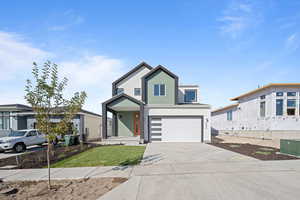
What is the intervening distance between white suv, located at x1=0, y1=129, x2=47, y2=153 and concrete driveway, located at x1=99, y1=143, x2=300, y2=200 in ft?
35.8

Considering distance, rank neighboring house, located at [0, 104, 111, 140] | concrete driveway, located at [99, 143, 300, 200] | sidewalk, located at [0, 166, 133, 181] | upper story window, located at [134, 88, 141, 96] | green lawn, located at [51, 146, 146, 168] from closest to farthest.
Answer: concrete driveway, located at [99, 143, 300, 200], sidewalk, located at [0, 166, 133, 181], green lawn, located at [51, 146, 146, 168], neighboring house, located at [0, 104, 111, 140], upper story window, located at [134, 88, 141, 96]

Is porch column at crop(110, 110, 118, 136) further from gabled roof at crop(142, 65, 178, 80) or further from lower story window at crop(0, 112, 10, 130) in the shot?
lower story window at crop(0, 112, 10, 130)

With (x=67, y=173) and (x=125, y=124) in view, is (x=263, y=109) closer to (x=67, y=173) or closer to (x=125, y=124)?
(x=125, y=124)

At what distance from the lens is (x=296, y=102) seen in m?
16.8

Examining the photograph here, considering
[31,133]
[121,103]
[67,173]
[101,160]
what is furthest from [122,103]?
[67,173]

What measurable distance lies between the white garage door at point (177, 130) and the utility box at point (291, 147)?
6.61m

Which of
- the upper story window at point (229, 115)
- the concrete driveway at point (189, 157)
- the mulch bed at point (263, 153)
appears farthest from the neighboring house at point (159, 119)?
the upper story window at point (229, 115)

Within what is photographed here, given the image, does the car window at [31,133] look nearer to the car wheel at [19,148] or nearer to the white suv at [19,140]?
the white suv at [19,140]

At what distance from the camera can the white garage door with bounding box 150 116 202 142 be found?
582 inches

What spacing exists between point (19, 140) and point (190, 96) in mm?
18157

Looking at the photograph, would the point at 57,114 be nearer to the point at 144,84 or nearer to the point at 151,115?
the point at 151,115

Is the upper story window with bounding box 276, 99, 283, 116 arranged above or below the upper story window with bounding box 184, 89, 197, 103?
below

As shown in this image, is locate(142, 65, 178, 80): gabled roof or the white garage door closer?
the white garage door

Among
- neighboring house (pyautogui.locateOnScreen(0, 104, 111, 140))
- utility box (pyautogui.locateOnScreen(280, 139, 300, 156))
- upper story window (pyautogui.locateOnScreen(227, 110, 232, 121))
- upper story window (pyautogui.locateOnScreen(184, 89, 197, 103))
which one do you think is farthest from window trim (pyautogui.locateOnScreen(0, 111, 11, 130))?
Answer: upper story window (pyautogui.locateOnScreen(227, 110, 232, 121))
